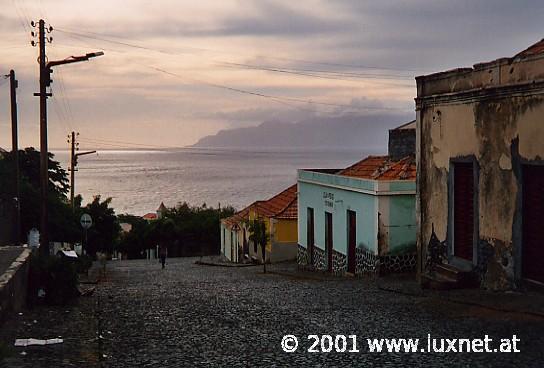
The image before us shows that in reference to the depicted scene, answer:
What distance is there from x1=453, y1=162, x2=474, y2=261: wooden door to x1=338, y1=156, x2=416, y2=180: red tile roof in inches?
263

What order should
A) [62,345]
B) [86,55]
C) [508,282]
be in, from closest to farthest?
[62,345]
[508,282]
[86,55]

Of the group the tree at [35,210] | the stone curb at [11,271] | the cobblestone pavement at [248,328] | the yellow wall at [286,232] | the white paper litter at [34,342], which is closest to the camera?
the cobblestone pavement at [248,328]

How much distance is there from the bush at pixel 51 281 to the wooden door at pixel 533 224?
801 centimetres

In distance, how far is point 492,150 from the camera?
1333cm

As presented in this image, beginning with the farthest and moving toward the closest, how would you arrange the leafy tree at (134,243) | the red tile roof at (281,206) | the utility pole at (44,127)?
the leafy tree at (134,243) < the red tile roof at (281,206) < the utility pole at (44,127)

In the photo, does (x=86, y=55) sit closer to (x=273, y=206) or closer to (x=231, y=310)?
(x=231, y=310)

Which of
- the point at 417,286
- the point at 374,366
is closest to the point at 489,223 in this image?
the point at 417,286

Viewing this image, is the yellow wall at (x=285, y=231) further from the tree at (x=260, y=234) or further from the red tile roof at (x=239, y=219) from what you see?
the red tile roof at (x=239, y=219)

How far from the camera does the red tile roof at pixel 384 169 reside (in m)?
22.8

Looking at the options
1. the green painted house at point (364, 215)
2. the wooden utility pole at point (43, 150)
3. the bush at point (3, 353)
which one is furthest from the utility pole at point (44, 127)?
the bush at point (3, 353)

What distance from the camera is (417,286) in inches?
625

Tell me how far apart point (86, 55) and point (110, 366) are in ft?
43.8

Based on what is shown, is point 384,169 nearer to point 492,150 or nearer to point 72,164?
point 492,150

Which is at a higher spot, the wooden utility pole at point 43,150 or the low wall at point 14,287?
the wooden utility pole at point 43,150
